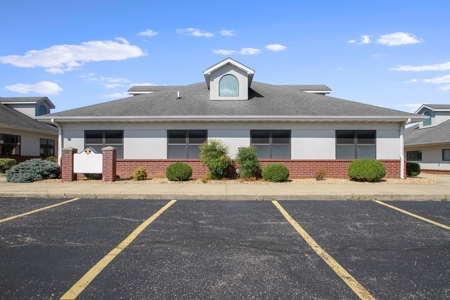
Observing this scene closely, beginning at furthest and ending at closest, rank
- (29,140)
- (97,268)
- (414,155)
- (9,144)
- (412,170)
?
(414,155) < (29,140) < (9,144) < (412,170) < (97,268)

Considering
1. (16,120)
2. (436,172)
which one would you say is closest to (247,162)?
(436,172)

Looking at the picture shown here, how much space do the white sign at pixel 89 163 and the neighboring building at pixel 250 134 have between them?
7.10 ft

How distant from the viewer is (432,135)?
25828mm

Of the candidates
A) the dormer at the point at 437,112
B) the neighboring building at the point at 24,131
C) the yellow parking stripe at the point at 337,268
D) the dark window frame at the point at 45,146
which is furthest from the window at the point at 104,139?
the dormer at the point at 437,112

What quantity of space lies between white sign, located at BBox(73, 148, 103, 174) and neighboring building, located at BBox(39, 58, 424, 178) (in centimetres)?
216

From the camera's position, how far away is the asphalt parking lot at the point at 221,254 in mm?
3480

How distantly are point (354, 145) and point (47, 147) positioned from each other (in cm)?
2478

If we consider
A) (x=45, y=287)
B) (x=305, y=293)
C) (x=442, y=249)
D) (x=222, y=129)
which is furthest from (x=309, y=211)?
(x=222, y=129)

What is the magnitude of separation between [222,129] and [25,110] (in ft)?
72.0

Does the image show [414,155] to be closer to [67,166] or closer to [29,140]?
[67,166]

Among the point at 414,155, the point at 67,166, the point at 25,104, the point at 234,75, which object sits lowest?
the point at 67,166

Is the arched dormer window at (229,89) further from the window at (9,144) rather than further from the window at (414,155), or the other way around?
the window at (414,155)

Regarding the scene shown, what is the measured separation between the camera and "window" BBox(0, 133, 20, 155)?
A: 21.6 meters

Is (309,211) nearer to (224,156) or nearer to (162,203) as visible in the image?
(162,203)
